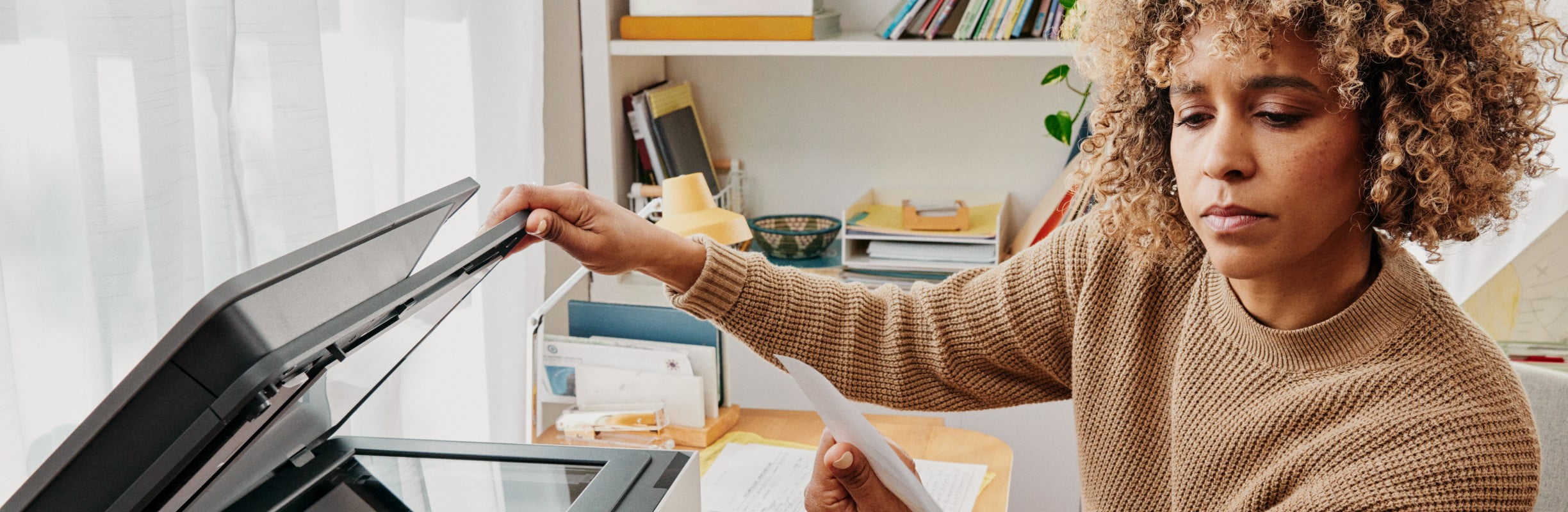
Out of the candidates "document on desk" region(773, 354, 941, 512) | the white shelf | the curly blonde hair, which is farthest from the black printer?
the white shelf

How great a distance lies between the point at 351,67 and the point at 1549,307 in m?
2.04

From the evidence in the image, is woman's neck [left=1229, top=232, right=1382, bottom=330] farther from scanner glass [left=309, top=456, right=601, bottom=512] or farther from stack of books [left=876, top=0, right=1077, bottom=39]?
stack of books [left=876, top=0, right=1077, bottom=39]

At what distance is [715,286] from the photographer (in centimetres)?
115

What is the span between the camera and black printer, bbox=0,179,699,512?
502 millimetres

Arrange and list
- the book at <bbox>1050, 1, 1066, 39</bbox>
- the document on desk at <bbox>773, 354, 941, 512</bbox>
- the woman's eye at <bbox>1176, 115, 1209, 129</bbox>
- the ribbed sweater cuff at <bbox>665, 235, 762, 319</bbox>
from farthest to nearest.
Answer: the book at <bbox>1050, 1, 1066, 39</bbox>
the ribbed sweater cuff at <bbox>665, 235, 762, 319</bbox>
the woman's eye at <bbox>1176, 115, 1209, 129</bbox>
the document on desk at <bbox>773, 354, 941, 512</bbox>

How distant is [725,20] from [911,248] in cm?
55

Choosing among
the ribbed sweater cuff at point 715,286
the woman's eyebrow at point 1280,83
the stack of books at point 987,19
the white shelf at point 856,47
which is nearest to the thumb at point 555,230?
the ribbed sweater cuff at point 715,286

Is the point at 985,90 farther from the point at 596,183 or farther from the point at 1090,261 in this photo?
the point at 1090,261

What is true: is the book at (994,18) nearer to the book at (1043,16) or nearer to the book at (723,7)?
A: the book at (1043,16)

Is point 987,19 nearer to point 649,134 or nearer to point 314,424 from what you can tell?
point 649,134

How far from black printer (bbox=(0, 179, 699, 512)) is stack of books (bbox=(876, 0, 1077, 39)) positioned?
1.27 meters

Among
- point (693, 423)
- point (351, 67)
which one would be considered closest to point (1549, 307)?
point (693, 423)

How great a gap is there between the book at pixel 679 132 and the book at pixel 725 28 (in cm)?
16

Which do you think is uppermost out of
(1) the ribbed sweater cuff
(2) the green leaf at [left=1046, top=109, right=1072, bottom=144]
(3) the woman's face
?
(3) the woman's face
